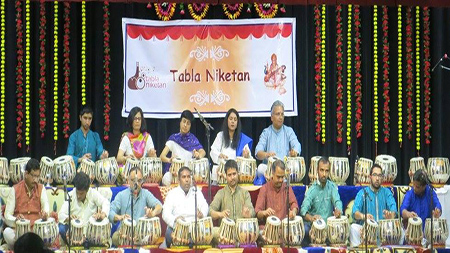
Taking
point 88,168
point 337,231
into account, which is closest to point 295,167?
point 337,231

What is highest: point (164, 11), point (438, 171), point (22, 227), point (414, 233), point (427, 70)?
point (164, 11)

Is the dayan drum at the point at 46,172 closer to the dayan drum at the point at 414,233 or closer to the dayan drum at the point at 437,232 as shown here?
the dayan drum at the point at 414,233

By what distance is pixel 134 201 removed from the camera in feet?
34.1

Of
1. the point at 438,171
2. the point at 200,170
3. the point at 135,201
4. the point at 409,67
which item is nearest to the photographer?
the point at 135,201

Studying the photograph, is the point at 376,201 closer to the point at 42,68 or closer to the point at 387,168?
the point at 387,168

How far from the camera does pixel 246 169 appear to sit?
36.2ft

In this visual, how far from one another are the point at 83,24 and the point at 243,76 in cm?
207

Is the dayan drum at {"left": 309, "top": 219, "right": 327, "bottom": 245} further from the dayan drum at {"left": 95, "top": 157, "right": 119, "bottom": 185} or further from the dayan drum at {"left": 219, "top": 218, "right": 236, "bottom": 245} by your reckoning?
the dayan drum at {"left": 95, "top": 157, "right": 119, "bottom": 185}

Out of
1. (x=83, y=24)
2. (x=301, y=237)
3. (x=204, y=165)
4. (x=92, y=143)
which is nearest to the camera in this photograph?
(x=301, y=237)

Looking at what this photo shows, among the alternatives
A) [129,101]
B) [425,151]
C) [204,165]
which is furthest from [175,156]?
[425,151]

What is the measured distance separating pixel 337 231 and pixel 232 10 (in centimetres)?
394

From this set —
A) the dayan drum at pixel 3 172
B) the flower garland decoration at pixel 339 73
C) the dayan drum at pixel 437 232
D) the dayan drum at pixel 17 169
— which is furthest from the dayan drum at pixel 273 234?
the flower garland decoration at pixel 339 73

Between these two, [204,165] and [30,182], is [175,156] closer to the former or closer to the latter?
[204,165]

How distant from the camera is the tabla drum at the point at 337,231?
1009 centimetres
